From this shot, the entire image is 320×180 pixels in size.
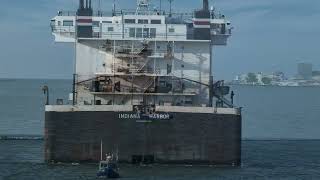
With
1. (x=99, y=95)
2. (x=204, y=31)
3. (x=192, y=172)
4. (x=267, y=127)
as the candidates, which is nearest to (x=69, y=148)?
(x=99, y=95)

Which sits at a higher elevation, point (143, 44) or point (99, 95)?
point (143, 44)

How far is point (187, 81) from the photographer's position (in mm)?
50531

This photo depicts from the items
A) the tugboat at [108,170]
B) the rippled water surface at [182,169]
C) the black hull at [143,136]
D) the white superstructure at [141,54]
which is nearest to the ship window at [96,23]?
the white superstructure at [141,54]

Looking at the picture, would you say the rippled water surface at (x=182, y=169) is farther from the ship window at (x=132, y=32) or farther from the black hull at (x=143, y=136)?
the ship window at (x=132, y=32)

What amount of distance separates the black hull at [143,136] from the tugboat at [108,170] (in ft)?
8.29

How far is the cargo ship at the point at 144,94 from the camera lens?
46344mm

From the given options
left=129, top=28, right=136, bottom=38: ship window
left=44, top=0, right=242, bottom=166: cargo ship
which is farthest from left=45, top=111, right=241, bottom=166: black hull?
left=129, top=28, right=136, bottom=38: ship window

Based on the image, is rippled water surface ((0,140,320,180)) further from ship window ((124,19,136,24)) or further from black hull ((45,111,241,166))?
ship window ((124,19,136,24))

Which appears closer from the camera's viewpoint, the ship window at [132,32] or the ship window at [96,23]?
the ship window at [132,32]

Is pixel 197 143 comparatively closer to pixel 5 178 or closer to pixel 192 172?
pixel 192 172

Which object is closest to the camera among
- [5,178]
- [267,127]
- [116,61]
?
[5,178]

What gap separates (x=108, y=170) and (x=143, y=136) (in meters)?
4.19

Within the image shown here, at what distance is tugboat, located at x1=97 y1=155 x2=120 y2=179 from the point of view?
42875 mm

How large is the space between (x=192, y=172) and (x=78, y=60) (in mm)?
10770
